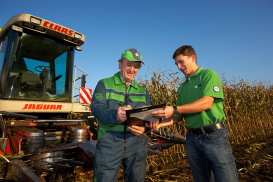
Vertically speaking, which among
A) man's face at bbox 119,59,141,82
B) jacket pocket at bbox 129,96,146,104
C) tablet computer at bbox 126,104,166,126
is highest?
man's face at bbox 119,59,141,82

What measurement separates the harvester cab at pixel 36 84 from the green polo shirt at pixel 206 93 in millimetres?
2700

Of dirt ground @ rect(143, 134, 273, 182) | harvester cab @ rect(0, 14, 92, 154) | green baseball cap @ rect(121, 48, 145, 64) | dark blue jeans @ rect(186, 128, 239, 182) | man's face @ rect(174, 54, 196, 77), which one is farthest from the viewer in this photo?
harvester cab @ rect(0, 14, 92, 154)

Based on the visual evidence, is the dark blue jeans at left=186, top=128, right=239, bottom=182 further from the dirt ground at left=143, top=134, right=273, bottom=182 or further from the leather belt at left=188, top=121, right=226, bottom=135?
the dirt ground at left=143, top=134, right=273, bottom=182

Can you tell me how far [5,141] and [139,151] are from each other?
9.08ft

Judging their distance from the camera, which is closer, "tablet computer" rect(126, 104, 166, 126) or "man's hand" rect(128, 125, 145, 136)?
"tablet computer" rect(126, 104, 166, 126)

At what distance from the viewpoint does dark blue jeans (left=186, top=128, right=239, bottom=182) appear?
165cm

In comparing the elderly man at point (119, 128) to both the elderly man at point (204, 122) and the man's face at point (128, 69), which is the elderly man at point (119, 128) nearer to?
the man's face at point (128, 69)

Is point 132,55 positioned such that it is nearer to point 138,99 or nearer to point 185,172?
point 138,99

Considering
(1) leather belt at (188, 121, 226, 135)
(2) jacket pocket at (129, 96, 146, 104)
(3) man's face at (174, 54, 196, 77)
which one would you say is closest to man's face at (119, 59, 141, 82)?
(2) jacket pocket at (129, 96, 146, 104)

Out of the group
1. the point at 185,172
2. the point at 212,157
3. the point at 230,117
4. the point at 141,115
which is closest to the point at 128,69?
the point at 141,115

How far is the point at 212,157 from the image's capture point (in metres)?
1.68

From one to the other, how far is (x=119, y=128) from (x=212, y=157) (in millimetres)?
954

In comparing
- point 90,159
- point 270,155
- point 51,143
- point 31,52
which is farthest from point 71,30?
point 270,155

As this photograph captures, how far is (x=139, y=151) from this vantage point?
1.82m
